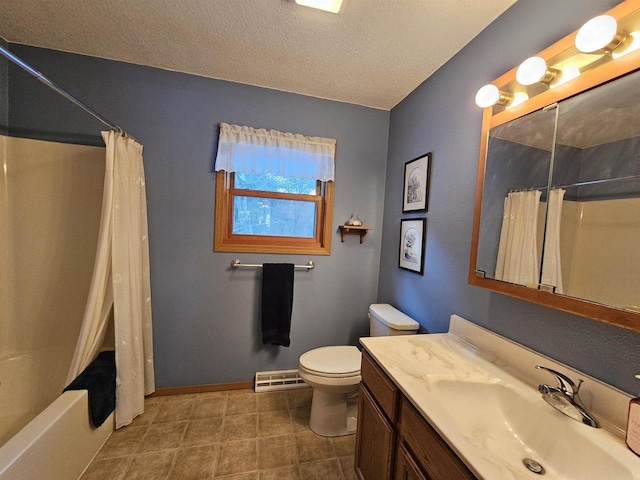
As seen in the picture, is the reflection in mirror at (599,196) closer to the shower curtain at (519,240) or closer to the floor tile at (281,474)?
the shower curtain at (519,240)

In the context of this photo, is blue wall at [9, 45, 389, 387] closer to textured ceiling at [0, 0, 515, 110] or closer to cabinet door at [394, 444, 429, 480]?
textured ceiling at [0, 0, 515, 110]

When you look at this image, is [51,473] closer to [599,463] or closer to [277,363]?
[277,363]

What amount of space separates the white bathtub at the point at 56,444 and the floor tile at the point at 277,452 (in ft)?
2.92

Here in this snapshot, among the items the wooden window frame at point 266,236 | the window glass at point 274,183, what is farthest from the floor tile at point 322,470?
the window glass at point 274,183

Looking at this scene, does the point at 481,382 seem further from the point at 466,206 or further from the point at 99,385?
the point at 99,385

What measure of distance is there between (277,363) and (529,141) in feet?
7.13

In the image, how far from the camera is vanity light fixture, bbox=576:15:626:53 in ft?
2.48

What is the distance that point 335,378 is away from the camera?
1588mm

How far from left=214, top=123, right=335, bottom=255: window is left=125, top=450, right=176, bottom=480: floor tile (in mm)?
1266

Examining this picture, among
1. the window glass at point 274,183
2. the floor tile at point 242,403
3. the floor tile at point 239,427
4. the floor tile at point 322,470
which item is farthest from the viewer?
the window glass at point 274,183

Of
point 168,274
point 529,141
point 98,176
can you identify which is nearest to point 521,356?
point 529,141

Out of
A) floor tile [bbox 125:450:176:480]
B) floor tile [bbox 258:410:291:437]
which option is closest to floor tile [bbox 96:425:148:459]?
floor tile [bbox 125:450:176:480]

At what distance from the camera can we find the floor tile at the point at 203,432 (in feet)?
5.26

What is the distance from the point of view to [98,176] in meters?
1.83
